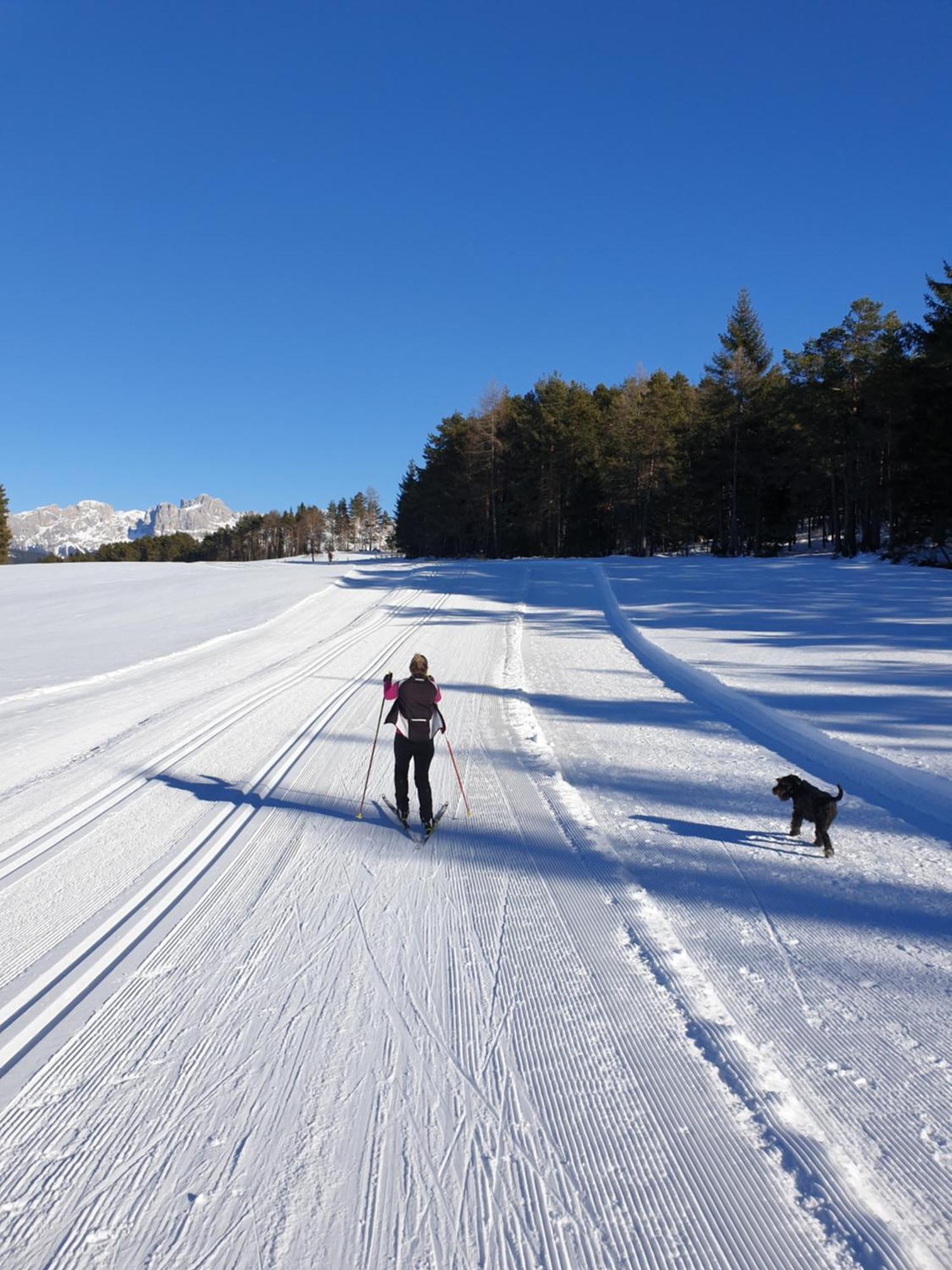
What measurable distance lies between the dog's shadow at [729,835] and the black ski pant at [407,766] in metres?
1.88

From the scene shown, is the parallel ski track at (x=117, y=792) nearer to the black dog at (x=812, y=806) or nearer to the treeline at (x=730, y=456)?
the black dog at (x=812, y=806)

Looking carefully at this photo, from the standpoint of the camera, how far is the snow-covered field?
2508 millimetres

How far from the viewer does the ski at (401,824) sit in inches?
240

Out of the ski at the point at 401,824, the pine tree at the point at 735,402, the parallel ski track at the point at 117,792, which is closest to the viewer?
the parallel ski track at the point at 117,792

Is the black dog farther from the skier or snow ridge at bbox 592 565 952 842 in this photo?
the skier

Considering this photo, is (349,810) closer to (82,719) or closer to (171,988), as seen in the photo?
(171,988)

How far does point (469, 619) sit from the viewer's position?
21.7 m

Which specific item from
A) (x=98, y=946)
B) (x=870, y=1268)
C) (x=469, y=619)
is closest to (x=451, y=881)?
(x=98, y=946)

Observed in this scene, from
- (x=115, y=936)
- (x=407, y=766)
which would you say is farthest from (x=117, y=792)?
(x=407, y=766)

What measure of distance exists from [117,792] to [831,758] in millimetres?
7763

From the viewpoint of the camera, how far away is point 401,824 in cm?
633

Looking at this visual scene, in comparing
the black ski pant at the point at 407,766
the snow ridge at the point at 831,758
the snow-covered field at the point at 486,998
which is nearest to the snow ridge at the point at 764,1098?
the snow-covered field at the point at 486,998

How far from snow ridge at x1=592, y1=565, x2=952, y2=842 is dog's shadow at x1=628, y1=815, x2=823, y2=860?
128cm

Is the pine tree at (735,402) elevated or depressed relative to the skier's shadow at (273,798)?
elevated
